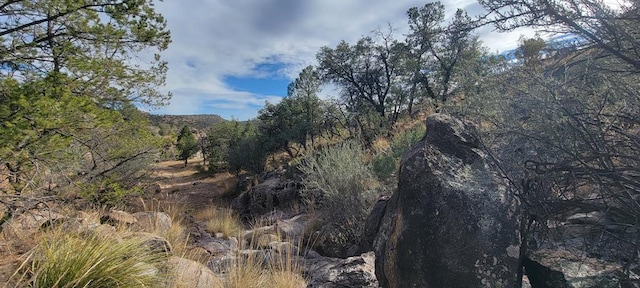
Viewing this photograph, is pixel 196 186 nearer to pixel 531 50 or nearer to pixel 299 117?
pixel 299 117

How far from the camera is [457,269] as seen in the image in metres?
2.47

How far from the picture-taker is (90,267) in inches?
95.9

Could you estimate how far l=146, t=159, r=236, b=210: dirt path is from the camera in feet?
58.0

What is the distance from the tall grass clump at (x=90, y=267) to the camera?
238 centimetres

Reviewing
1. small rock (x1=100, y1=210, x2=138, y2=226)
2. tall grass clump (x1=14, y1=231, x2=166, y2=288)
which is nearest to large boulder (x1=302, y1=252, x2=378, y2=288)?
tall grass clump (x1=14, y1=231, x2=166, y2=288)

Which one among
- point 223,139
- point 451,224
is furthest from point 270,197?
point 223,139

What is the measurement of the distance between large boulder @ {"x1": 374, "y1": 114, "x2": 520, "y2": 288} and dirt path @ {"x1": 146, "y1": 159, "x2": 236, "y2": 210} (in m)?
13.4

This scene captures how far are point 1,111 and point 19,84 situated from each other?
1.47ft

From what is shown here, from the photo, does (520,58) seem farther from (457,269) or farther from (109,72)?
(109,72)

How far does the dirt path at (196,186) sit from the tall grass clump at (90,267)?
1244cm

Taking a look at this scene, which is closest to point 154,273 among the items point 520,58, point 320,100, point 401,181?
point 401,181

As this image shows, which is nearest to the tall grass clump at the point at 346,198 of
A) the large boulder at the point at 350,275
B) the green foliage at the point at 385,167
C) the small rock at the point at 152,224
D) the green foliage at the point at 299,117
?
the green foliage at the point at 385,167

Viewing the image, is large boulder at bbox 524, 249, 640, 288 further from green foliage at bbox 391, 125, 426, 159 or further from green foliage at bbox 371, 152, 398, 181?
green foliage at bbox 391, 125, 426, 159

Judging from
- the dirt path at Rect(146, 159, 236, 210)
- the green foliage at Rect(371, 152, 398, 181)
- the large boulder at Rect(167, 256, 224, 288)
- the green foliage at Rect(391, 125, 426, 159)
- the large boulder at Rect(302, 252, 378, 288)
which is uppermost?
the green foliage at Rect(391, 125, 426, 159)
